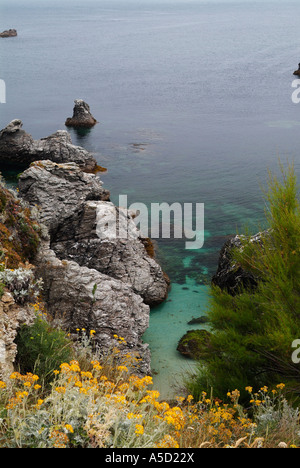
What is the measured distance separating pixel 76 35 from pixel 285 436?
5494 inches

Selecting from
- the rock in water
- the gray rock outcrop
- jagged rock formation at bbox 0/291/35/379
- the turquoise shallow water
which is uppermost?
the rock in water

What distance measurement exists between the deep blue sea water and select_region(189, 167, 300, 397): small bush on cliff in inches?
132

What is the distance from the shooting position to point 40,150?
33750mm

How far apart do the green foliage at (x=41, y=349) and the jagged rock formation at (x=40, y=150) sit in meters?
25.5

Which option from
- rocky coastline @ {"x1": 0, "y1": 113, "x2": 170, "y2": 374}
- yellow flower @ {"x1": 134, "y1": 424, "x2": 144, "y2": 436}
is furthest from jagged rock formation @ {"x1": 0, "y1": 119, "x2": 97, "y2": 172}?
yellow flower @ {"x1": 134, "y1": 424, "x2": 144, "y2": 436}

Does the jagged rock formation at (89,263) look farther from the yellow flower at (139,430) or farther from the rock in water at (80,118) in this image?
the rock in water at (80,118)

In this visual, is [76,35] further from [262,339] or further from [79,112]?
[262,339]

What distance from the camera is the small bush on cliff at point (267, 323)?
26.8 feet

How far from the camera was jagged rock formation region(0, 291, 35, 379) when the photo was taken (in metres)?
6.83

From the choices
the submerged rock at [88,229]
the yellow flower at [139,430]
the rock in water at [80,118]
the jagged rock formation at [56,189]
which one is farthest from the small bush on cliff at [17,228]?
the rock in water at [80,118]

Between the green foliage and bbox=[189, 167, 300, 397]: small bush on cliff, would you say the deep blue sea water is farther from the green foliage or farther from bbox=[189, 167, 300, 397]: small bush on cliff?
the green foliage

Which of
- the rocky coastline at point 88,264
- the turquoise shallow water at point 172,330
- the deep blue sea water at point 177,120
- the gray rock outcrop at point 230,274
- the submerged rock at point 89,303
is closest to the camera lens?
the submerged rock at point 89,303

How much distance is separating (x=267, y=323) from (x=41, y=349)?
11.9 feet

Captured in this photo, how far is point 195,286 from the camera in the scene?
19188 mm
